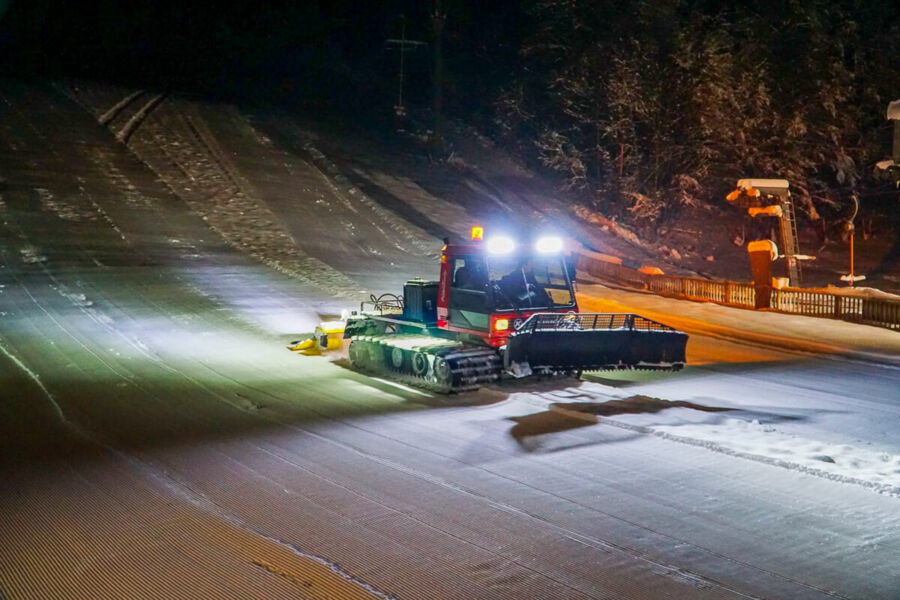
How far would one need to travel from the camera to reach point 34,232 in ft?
91.8

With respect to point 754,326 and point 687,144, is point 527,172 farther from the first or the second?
point 754,326

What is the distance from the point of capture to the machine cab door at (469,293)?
1323 centimetres

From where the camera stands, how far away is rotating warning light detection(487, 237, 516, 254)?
13250 mm

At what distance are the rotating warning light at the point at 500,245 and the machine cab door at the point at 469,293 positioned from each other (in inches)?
8.6

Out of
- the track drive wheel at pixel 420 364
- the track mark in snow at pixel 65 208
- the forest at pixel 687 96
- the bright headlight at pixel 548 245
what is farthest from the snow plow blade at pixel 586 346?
the forest at pixel 687 96

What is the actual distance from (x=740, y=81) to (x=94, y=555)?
142ft

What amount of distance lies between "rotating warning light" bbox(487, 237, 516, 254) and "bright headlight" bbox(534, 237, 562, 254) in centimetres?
44

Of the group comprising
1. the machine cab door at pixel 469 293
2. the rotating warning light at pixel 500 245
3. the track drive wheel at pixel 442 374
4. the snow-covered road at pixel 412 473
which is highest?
the rotating warning light at pixel 500 245

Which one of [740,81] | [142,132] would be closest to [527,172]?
[740,81]

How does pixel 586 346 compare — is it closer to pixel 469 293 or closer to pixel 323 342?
pixel 469 293

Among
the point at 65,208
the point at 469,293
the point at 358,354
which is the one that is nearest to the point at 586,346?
the point at 469,293

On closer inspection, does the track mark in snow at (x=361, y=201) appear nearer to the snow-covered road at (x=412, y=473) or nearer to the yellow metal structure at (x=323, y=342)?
the snow-covered road at (x=412, y=473)

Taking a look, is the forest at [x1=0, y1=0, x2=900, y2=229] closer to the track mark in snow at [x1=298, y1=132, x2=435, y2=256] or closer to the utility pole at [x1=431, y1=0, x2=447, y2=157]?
the utility pole at [x1=431, y1=0, x2=447, y2=157]

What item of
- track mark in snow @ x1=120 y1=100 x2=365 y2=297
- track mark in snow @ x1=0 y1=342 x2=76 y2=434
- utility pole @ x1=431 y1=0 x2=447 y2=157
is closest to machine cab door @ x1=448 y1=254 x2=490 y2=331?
track mark in snow @ x1=0 y1=342 x2=76 y2=434
